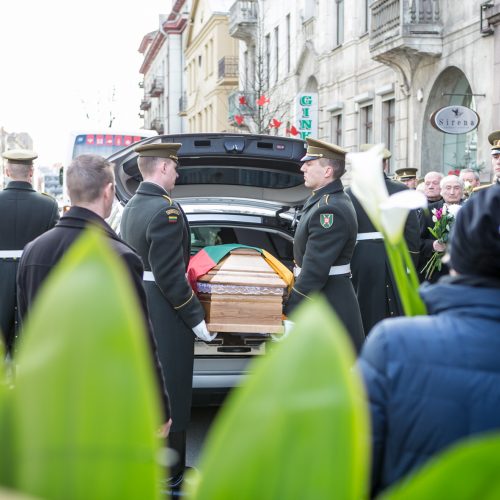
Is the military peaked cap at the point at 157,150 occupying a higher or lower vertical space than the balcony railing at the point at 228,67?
lower

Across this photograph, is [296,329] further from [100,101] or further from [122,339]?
[100,101]

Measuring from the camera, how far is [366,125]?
2475cm

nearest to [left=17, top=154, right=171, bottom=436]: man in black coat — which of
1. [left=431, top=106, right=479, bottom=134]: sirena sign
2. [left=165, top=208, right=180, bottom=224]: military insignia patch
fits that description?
[left=165, top=208, right=180, bottom=224]: military insignia patch

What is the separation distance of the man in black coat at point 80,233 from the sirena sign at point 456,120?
13.1 meters

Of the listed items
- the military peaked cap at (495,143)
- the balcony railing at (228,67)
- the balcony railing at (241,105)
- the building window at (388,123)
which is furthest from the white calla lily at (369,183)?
the balcony railing at (228,67)

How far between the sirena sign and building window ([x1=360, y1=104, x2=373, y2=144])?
8211mm

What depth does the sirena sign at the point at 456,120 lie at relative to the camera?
53.0ft

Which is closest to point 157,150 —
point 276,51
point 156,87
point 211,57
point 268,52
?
point 276,51

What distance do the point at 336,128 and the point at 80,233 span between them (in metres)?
24.1

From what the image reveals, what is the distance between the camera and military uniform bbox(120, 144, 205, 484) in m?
5.04

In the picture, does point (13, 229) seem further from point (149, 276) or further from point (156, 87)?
point (156, 87)

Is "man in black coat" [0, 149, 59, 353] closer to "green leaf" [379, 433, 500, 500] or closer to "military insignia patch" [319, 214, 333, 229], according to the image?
"military insignia patch" [319, 214, 333, 229]

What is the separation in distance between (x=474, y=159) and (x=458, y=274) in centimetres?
1652

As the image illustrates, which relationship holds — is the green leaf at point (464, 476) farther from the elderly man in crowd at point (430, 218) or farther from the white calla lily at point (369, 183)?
the elderly man in crowd at point (430, 218)
